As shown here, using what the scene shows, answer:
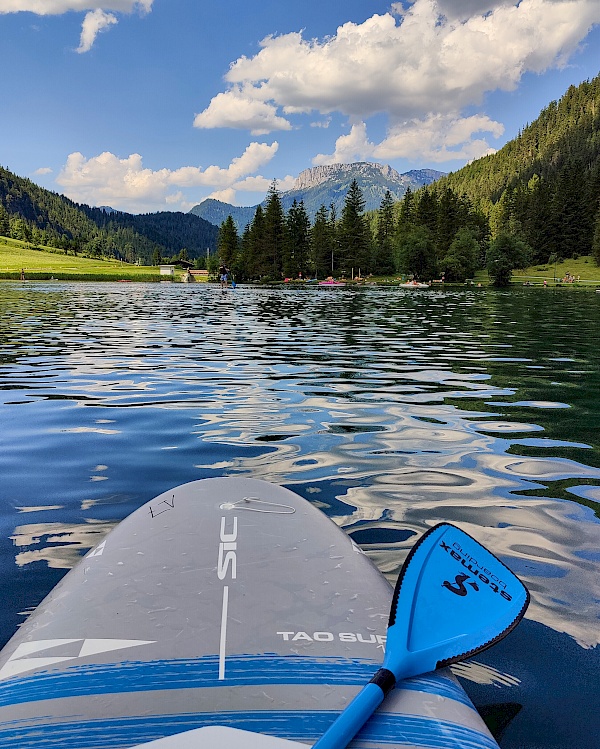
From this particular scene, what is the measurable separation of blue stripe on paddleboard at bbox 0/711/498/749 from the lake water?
2.23ft

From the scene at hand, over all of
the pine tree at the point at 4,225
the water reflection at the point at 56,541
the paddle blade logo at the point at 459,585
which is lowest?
the water reflection at the point at 56,541

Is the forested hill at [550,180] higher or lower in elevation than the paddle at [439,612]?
higher

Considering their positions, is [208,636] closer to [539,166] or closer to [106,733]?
[106,733]

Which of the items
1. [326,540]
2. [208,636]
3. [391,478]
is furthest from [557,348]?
[208,636]

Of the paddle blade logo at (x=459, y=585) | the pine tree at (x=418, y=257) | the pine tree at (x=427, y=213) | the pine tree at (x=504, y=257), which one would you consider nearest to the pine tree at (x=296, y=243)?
the pine tree at (x=418, y=257)

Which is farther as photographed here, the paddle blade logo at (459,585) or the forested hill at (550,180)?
the forested hill at (550,180)

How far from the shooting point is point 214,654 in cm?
171

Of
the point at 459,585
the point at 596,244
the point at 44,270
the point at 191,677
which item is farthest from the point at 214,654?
the point at 44,270

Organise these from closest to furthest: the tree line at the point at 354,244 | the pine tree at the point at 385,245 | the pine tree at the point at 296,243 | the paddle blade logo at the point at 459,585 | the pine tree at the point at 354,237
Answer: the paddle blade logo at the point at 459,585 < the tree line at the point at 354,244 < the pine tree at the point at 354,237 < the pine tree at the point at 296,243 < the pine tree at the point at 385,245

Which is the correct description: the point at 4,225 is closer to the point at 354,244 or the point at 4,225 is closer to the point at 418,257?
the point at 354,244

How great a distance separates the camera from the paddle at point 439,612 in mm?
1542

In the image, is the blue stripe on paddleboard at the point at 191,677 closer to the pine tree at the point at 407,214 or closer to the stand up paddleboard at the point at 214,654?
the stand up paddleboard at the point at 214,654

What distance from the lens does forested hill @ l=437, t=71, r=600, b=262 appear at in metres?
90.8

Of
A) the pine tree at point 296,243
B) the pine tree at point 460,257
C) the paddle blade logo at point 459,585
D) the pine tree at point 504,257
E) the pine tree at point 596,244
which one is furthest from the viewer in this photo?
the pine tree at point 296,243
